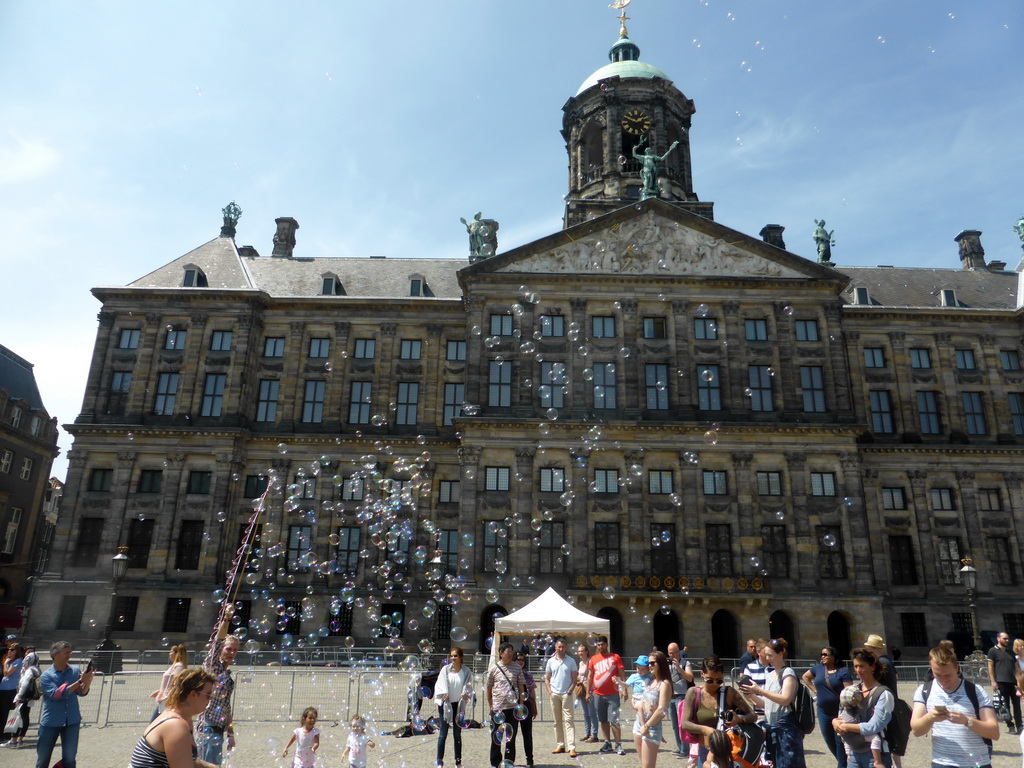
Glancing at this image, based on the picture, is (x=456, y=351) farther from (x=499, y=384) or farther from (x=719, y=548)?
(x=719, y=548)

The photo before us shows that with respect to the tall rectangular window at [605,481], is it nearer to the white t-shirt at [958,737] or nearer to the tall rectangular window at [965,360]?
the tall rectangular window at [965,360]

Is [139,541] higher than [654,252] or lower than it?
lower

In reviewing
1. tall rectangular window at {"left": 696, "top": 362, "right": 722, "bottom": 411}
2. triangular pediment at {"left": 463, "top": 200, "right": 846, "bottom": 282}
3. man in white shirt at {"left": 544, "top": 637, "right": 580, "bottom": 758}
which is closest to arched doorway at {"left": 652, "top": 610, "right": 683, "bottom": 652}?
tall rectangular window at {"left": 696, "top": 362, "right": 722, "bottom": 411}

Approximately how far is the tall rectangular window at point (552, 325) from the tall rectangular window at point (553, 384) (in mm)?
1772

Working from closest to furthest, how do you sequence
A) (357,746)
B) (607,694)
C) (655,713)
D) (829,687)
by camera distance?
(357,746)
(655,713)
(829,687)
(607,694)

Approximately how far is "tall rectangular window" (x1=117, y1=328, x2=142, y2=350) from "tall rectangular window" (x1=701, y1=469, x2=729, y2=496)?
110ft

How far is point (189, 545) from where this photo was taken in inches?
1534

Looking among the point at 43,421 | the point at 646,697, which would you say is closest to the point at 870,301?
the point at 646,697

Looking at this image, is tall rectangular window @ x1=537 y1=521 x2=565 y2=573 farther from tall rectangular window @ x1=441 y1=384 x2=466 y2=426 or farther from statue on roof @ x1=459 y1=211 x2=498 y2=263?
statue on roof @ x1=459 y1=211 x2=498 y2=263

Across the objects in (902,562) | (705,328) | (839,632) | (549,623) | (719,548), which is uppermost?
(705,328)

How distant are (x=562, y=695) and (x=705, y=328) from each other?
28.3 m

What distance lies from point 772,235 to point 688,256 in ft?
42.5

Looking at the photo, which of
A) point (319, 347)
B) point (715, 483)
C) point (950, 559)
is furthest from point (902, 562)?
point (319, 347)

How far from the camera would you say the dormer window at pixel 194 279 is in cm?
4366
